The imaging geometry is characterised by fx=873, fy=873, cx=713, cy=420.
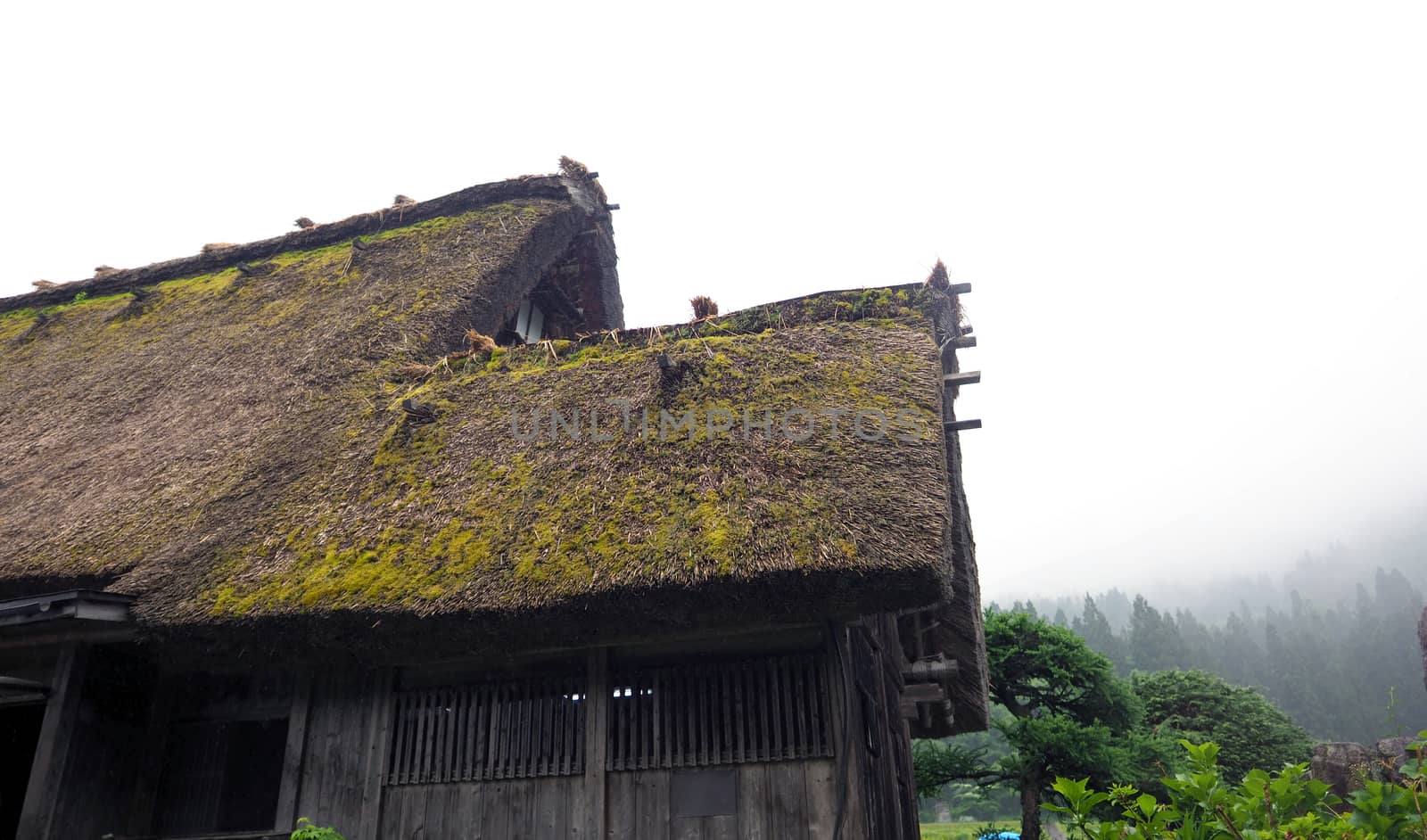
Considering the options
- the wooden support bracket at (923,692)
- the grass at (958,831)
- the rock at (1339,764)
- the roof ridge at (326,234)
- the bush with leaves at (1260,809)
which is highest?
the roof ridge at (326,234)

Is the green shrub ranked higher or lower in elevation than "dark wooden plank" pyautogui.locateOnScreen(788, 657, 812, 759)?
lower

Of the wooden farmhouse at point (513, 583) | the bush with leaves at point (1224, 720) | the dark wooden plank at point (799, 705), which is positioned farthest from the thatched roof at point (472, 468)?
the bush with leaves at point (1224, 720)

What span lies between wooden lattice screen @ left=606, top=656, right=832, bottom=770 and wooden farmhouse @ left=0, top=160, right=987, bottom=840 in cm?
2

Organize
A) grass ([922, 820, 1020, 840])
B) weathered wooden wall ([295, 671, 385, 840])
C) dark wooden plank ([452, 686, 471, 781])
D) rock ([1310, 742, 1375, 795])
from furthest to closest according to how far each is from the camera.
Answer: grass ([922, 820, 1020, 840]), rock ([1310, 742, 1375, 795]), weathered wooden wall ([295, 671, 385, 840]), dark wooden plank ([452, 686, 471, 781])

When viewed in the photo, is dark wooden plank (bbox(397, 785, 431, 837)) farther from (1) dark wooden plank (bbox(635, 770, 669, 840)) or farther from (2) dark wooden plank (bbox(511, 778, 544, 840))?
(1) dark wooden plank (bbox(635, 770, 669, 840))

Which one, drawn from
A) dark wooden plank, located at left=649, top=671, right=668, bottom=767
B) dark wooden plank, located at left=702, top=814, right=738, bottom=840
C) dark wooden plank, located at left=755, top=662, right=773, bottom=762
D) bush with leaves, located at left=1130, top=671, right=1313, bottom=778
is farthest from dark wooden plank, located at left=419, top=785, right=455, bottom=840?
bush with leaves, located at left=1130, top=671, right=1313, bottom=778

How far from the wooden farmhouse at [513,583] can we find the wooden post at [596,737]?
2 cm

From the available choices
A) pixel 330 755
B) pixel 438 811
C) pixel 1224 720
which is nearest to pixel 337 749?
pixel 330 755

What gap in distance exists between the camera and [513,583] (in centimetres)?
524

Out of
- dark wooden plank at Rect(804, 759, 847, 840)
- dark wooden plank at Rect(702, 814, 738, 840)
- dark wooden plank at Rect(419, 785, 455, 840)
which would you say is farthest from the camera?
dark wooden plank at Rect(419, 785, 455, 840)

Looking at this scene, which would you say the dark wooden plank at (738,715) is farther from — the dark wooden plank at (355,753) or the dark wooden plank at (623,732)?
the dark wooden plank at (355,753)

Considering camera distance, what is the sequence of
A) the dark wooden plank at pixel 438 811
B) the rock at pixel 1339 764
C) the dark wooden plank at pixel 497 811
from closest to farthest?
the dark wooden plank at pixel 497 811 → the dark wooden plank at pixel 438 811 → the rock at pixel 1339 764

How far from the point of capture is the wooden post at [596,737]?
534cm

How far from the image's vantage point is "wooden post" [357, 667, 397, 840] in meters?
5.71
